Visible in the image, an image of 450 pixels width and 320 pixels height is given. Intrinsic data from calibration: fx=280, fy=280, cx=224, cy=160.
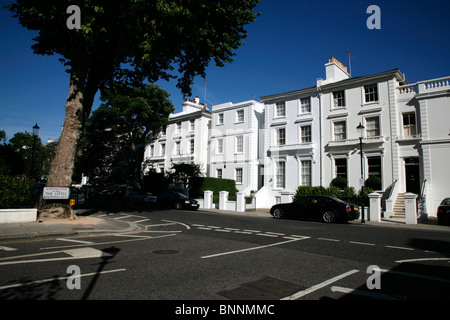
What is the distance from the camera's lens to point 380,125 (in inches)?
920

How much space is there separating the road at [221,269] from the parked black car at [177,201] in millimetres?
14553

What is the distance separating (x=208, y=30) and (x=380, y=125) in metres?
17.3

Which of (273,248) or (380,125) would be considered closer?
(273,248)

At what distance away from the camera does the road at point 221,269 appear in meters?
4.41

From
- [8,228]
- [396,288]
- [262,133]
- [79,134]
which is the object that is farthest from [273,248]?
[262,133]

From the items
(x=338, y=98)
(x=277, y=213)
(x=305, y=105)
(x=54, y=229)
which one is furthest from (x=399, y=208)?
(x=54, y=229)

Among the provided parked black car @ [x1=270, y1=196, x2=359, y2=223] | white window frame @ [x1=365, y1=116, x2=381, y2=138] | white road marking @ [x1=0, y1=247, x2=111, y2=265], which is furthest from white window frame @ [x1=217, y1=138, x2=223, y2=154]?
white road marking @ [x1=0, y1=247, x2=111, y2=265]

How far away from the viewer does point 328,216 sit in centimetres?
1623

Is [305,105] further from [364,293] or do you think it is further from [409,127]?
[364,293]

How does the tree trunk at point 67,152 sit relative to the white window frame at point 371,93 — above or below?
below

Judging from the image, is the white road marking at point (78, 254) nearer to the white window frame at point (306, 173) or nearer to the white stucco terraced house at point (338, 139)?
the white stucco terraced house at point (338, 139)

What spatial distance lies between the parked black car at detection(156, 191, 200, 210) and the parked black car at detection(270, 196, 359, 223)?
28.5 feet

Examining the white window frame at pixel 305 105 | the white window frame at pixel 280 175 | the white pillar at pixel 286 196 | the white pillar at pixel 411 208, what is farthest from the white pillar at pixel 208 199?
the white pillar at pixel 411 208

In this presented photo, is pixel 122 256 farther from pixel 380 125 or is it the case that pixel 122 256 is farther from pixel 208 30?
pixel 380 125
